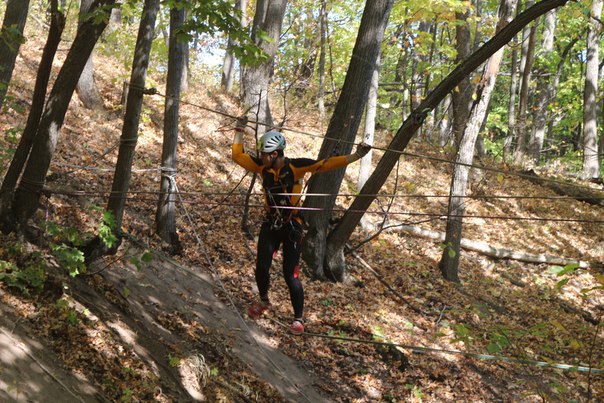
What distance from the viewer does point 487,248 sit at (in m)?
11.9

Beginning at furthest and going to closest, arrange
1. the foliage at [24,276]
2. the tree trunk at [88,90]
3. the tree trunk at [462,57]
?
1. the tree trunk at [462,57]
2. the tree trunk at [88,90]
3. the foliage at [24,276]

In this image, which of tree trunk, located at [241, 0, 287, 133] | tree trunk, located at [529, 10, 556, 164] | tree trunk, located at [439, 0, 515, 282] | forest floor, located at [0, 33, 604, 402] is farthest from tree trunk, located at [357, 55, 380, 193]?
tree trunk, located at [529, 10, 556, 164]

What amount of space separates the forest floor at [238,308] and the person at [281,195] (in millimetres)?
611

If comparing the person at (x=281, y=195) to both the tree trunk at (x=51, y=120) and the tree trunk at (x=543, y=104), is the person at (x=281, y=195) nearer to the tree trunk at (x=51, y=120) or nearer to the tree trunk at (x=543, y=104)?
the tree trunk at (x=51, y=120)

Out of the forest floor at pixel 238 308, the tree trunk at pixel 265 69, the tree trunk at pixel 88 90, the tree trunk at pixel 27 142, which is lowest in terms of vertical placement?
the forest floor at pixel 238 308

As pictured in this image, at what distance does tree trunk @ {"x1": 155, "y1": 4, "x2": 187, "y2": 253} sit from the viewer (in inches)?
285

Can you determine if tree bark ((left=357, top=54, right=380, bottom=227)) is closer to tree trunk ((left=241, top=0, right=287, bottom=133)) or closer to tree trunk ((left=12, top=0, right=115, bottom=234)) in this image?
tree trunk ((left=241, top=0, right=287, bottom=133))

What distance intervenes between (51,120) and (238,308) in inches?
134

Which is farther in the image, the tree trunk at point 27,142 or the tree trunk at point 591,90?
the tree trunk at point 591,90

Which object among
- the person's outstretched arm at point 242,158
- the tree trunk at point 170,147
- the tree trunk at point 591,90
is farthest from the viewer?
the tree trunk at point 591,90

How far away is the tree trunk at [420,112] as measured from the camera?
5.98 metres

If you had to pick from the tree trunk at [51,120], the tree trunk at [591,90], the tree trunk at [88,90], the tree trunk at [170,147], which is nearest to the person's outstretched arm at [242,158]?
the tree trunk at [51,120]

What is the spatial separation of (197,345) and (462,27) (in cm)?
937

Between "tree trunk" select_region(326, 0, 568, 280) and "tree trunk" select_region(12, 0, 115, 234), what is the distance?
298cm
